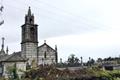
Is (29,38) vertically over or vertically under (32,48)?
over

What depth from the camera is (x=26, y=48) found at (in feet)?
180

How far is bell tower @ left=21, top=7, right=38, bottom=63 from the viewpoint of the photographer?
55000mm

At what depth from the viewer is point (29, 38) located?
182 ft

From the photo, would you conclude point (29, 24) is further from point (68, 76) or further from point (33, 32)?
point (68, 76)

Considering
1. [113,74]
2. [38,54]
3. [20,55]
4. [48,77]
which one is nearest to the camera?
[48,77]

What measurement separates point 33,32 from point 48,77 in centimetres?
2437

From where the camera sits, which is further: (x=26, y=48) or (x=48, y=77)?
(x=26, y=48)

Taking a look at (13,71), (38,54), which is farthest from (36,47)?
(13,71)

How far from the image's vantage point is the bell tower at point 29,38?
5500 centimetres

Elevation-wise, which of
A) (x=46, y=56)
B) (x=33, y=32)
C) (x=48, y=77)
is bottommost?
(x=48, y=77)

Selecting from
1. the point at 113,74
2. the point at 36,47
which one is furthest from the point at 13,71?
the point at 36,47

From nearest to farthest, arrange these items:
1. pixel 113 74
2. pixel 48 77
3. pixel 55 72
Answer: pixel 48 77, pixel 55 72, pixel 113 74

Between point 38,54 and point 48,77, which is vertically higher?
point 38,54

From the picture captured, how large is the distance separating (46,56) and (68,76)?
24.0m
